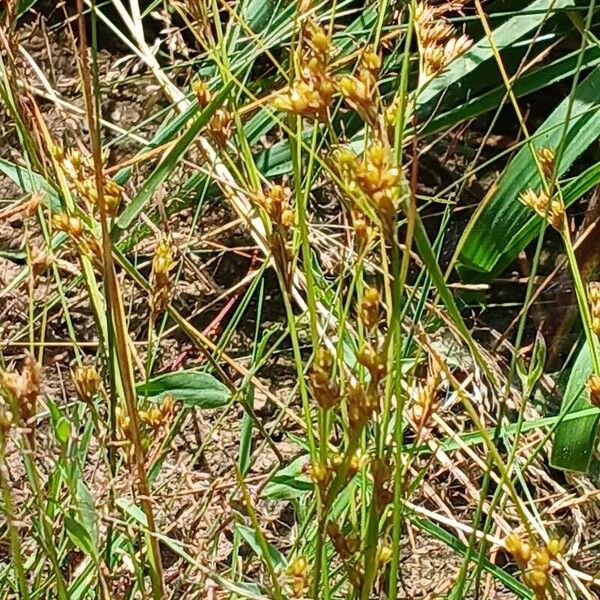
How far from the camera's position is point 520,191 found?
119cm

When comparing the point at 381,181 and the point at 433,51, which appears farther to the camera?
the point at 433,51

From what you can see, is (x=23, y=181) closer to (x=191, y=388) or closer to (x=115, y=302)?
(x=191, y=388)

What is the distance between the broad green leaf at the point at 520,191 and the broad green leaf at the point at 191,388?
337 millimetres

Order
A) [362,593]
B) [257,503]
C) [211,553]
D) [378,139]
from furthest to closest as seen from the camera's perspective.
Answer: [257,503] → [211,553] → [362,593] → [378,139]

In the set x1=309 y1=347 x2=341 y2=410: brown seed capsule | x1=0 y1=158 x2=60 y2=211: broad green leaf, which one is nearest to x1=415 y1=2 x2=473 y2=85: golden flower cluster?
x1=309 y1=347 x2=341 y2=410: brown seed capsule

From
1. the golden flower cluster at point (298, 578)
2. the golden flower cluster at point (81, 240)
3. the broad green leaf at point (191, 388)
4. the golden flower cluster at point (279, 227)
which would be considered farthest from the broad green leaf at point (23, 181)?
the golden flower cluster at point (298, 578)

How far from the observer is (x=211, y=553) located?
1010mm

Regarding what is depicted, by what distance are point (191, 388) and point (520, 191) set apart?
44 centimetres

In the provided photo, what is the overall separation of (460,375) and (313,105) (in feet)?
2.31

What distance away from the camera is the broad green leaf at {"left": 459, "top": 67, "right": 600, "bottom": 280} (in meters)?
1.18

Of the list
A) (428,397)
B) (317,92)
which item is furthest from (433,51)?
(428,397)

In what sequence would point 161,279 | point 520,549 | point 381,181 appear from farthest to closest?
point 161,279, point 520,549, point 381,181

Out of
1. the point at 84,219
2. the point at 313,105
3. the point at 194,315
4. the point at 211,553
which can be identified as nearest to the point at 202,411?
the point at 194,315

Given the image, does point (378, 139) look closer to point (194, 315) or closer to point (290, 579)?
point (290, 579)
